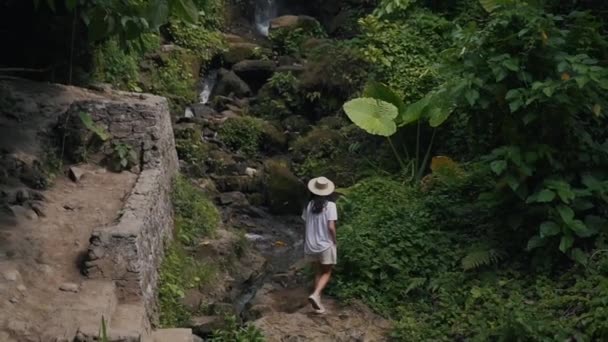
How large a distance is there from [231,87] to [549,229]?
412 inches

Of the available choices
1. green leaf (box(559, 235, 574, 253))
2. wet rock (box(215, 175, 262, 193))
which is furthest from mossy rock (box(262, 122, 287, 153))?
green leaf (box(559, 235, 574, 253))

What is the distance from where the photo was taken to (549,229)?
24.7 ft

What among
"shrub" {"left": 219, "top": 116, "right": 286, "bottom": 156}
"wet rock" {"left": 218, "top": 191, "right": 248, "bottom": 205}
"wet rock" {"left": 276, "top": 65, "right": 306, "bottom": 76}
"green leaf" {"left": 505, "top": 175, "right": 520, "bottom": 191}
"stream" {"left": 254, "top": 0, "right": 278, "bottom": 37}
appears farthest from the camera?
"stream" {"left": 254, "top": 0, "right": 278, "bottom": 37}

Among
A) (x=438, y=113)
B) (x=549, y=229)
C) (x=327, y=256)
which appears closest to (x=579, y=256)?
(x=549, y=229)

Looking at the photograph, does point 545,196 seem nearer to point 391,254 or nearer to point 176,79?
point 391,254

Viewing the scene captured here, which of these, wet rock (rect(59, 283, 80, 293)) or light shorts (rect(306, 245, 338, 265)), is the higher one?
wet rock (rect(59, 283, 80, 293))

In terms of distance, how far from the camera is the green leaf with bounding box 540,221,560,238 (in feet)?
24.7

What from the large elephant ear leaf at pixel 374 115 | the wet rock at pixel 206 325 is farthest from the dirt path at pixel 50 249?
the large elephant ear leaf at pixel 374 115

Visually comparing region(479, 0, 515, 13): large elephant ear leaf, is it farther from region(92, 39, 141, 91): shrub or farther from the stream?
the stream

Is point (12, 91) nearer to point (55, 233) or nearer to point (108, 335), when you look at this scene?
point (55, 233)

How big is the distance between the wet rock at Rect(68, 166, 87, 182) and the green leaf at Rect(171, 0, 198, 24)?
4.95m

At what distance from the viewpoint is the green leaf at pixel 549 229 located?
7.52 m

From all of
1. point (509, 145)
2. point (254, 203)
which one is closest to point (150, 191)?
point (509, 145)

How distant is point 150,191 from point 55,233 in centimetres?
133
